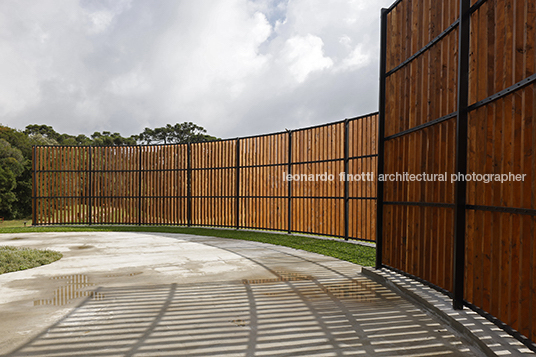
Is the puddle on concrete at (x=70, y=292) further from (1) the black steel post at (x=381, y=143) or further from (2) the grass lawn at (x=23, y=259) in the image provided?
(1) the black steel post at (x=381, y=143)

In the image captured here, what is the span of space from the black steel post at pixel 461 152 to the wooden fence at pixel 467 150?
0.01 m

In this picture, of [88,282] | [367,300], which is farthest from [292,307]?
[88,282]

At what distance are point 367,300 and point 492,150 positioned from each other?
2608 millimetres

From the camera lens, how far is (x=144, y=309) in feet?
16.1

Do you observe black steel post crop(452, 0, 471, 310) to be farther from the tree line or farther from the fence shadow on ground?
the tree line

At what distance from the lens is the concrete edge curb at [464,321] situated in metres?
3.54

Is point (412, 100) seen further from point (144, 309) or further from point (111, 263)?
point (111, 263)

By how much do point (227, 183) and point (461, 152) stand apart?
41.3ft

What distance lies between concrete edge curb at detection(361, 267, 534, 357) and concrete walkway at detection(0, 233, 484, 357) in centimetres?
14

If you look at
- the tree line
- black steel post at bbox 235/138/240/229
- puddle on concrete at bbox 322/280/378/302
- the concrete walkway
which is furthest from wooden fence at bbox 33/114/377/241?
the tree line

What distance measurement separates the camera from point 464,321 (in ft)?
13.8

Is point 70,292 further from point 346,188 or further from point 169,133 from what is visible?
point 169,133

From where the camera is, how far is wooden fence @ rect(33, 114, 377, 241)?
466 inches

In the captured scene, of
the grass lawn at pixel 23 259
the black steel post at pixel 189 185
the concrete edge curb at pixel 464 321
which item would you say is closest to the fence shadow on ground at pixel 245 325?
the concrete edge curb at pixel 464 321
